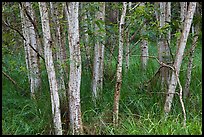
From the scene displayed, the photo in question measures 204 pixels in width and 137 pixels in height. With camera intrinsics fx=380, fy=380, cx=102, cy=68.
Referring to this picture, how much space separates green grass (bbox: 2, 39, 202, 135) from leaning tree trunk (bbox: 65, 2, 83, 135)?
223mm

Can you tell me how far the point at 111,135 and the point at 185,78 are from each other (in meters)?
1.63

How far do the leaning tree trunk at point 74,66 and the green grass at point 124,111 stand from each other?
22 cm

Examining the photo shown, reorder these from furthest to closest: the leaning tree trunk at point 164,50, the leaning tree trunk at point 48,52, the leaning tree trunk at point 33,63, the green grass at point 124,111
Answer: the leaning tree trunk at point 33,63 → the leaning tree trunk at point 164,50 → the green grass at point 124,111 → the leaning tree trunk at point 48,52

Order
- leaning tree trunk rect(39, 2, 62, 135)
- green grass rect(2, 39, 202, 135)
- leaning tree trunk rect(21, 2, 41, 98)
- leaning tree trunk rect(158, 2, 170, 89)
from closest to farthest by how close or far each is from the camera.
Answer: leaning tree trunk rect(39, 2, 62, 135) → green grass rect(2, 39, 202, 135) → leaning tree trunk rect(158, 2, 170, 89) → leaning tree trunk rect(21, 2, 41, 98)

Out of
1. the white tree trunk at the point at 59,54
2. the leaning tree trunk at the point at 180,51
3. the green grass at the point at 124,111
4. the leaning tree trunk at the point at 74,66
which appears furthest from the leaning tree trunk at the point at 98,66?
the leaning tree trunk at the point at 180,51

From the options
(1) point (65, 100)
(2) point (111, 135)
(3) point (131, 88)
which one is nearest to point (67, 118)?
(1) point (65, 100)

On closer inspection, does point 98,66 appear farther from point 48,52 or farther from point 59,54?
point 48,52

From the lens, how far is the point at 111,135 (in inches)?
152

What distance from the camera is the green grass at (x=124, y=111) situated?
12.5 ft

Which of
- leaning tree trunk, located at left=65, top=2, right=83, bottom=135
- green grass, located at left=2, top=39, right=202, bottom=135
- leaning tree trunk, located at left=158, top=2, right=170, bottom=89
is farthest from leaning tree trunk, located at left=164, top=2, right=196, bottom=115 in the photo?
leaning tree trunk, located at left=65, top=2, right=83, bottom=135

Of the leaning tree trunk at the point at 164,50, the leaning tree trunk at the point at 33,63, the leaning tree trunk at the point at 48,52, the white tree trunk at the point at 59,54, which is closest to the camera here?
the leaning tree trunk at the point at 48,52

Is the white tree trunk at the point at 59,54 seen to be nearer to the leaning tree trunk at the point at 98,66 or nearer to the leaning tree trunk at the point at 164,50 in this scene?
the leaning tree trunk at the point at 98,66

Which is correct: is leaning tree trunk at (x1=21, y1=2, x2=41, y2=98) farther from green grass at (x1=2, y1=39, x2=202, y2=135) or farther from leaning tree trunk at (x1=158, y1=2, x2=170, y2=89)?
leaning tree trunk at (x1=158, y1=2, x2=170, y2=89)

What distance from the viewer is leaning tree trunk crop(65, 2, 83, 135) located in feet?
12.3
